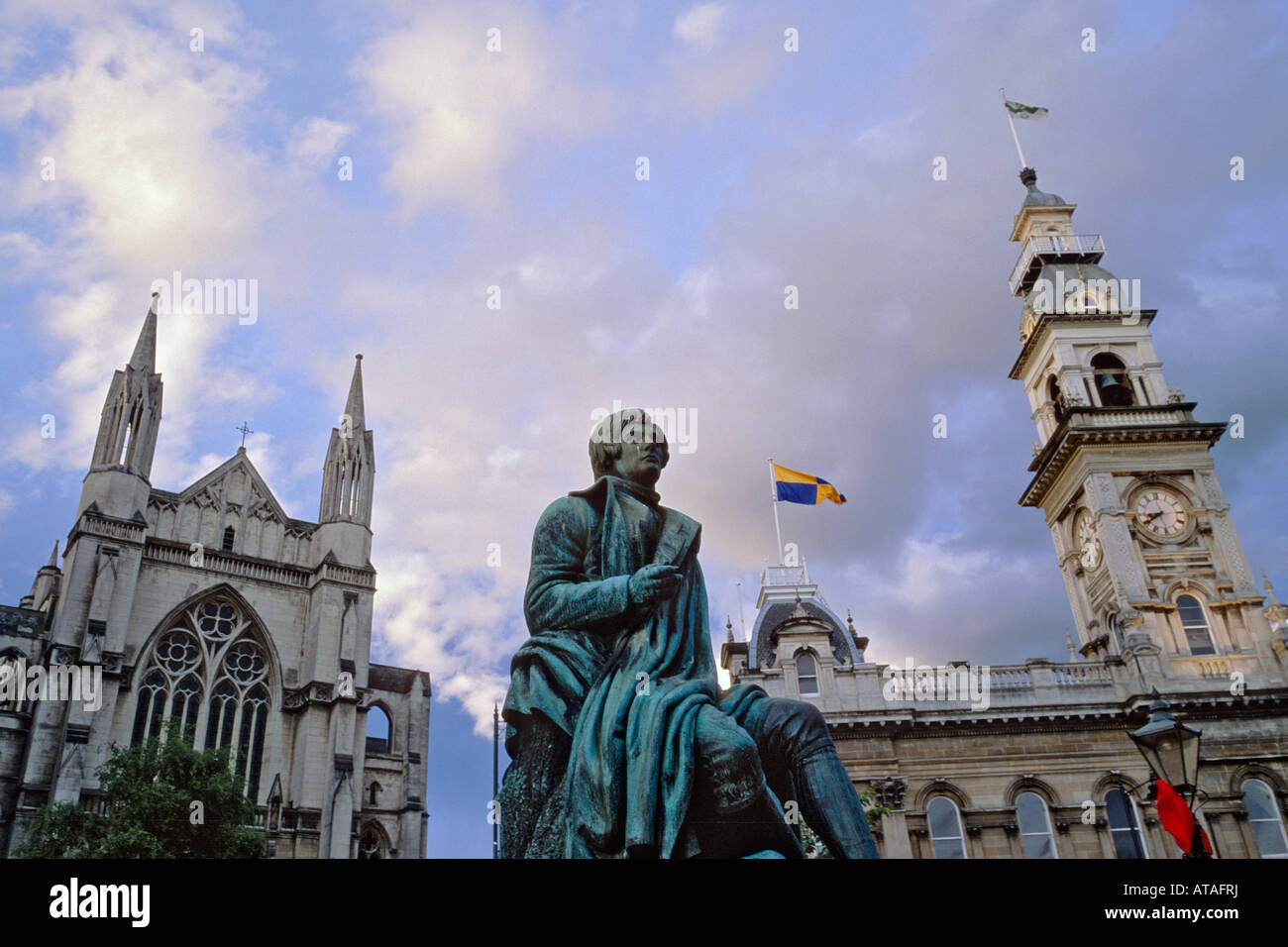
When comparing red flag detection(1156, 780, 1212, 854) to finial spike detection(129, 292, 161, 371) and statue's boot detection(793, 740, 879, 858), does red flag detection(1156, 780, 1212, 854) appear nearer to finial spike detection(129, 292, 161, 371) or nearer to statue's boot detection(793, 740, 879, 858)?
statue's boot detection(793, 740, 879, 858)

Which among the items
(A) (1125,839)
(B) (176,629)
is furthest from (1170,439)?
(B) (176,629)

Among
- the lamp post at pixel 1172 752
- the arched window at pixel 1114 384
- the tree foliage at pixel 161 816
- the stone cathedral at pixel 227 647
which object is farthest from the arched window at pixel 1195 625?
the stone cathedral at pixel 227 647

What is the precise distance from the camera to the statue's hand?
219 inches

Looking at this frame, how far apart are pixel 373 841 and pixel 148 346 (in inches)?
962

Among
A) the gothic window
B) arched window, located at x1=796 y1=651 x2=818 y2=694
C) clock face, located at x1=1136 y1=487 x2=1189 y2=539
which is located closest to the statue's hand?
arched window, located at x1=796 y1=651 x2=818 y2=694

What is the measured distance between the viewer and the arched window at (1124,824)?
26.8 metres

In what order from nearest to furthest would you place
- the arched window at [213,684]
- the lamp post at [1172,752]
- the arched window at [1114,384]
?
the lamp post at [1172,752] < the arched window at [1114,384] < the arched window at [213,684]

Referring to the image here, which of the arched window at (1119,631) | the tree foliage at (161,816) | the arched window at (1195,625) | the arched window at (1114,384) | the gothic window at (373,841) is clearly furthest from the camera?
the gothic window at (373,841)

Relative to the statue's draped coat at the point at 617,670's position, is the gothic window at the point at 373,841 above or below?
above

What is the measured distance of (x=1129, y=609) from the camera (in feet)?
103

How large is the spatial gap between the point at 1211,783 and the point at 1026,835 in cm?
568

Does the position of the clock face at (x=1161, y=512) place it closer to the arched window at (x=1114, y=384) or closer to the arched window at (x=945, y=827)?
the arched window at (x=1114, y=384)

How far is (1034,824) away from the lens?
2717 centimetres

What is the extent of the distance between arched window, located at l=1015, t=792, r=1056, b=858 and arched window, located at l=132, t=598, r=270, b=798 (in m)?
27.8
